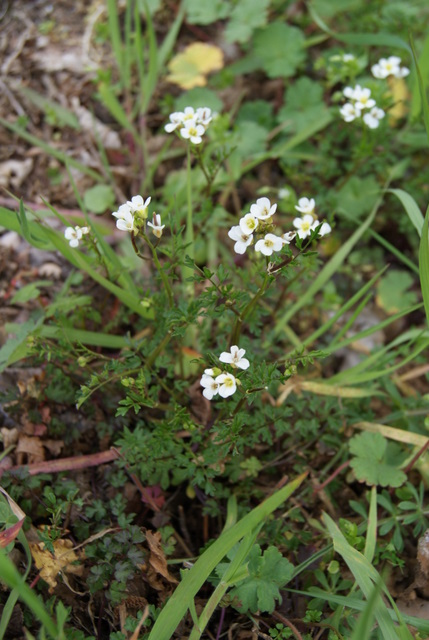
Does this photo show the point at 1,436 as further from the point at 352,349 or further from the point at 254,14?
the point at 254,14

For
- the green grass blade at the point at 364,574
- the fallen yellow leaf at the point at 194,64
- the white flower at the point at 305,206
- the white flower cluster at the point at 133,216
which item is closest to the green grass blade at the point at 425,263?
the white flower at the point at 305,206

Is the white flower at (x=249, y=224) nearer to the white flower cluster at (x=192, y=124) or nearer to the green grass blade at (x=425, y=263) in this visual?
the white flower cluster at (x=192, y=124)

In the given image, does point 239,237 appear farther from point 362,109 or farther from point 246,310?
point 362,109

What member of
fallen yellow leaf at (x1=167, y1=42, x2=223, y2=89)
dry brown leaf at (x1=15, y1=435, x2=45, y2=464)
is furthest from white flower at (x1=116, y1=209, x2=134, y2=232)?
fallen yellow leaf at (x1=167, y1=42, x2=223, y2=89)

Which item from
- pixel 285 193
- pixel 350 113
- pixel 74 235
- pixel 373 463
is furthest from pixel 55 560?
pixel 350 113

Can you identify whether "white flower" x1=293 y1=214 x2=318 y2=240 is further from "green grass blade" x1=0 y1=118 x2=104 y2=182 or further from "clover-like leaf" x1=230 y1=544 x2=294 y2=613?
"green grass blade" x1=0 y1=118 x2=104 y2=182

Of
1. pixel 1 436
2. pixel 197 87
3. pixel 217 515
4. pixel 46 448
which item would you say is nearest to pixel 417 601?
pixel 217 515

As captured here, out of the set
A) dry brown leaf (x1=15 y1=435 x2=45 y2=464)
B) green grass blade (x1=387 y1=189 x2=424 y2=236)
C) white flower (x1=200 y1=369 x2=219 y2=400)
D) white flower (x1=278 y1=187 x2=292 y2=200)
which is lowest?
dry brown leaf (x1=15 y1=435 x2=45 y2=464)

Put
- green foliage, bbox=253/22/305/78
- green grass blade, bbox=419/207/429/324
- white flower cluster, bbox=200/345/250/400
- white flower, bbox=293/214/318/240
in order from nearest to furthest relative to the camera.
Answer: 1. white flower cluster, bbox=200/345/250/400
2. green grass blade, bbox=419/207/429/324
3. white flower, bbox=293/214/318/240
4. green foliage, bbox=253/22/305/78
